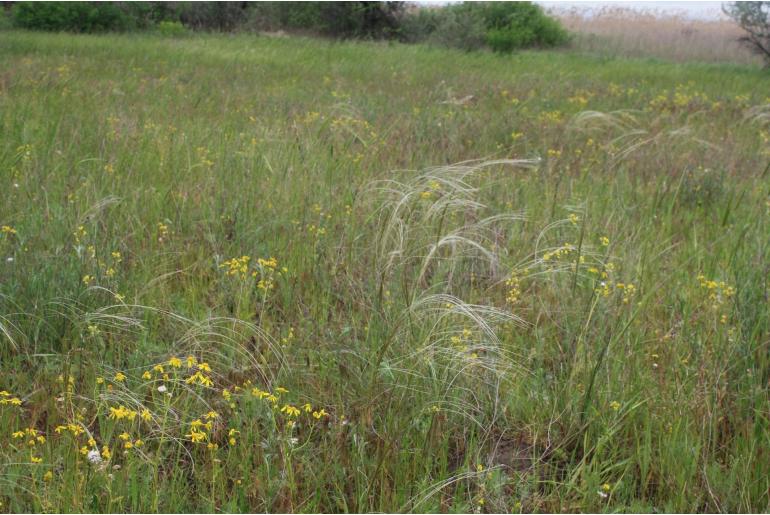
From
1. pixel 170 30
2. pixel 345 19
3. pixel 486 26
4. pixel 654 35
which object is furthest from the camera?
pixel 345 19

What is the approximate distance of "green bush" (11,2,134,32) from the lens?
61.2ft

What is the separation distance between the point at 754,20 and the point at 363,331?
15.3 meters

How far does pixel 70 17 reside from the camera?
18734 millimetres

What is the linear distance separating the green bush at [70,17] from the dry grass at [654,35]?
11.6 meters

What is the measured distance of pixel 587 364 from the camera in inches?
109

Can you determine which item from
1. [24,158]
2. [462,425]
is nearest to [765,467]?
[462,425]

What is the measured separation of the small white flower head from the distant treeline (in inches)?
628

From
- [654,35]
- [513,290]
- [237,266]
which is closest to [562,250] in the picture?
[513,290]

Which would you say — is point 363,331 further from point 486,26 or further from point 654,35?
point 654,35

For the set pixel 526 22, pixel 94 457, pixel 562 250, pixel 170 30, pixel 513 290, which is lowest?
pixel 94 457

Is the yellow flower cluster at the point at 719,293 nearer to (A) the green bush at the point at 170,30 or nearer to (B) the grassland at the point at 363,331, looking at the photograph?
(B) the grassland at the point at 363,331

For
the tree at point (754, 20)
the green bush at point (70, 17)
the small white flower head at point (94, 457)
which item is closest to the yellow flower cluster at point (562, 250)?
the small white flower head at point (94, 457)

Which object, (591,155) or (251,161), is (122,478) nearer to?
(251,161)

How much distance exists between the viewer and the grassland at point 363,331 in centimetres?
231
